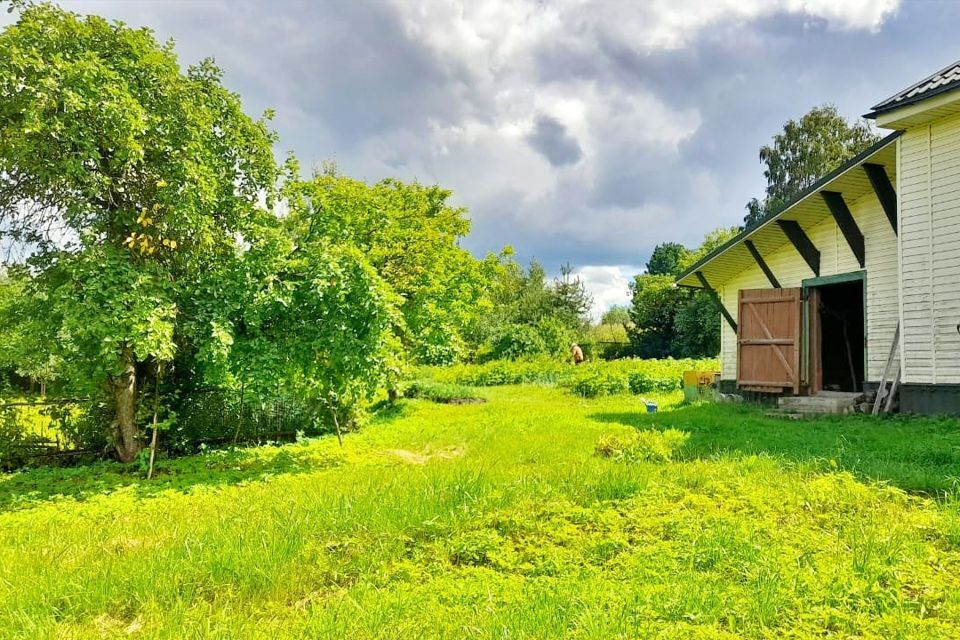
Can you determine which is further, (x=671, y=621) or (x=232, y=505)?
(x=232, y=505)

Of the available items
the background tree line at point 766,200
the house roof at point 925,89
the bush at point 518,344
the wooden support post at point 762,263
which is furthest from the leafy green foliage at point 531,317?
the house roof at point 925,89

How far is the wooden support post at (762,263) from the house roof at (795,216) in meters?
0.11

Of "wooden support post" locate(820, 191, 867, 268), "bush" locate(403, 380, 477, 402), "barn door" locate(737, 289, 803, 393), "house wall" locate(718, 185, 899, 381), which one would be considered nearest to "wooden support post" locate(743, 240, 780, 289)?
"house wall" locate(718, 185, 899, 381)

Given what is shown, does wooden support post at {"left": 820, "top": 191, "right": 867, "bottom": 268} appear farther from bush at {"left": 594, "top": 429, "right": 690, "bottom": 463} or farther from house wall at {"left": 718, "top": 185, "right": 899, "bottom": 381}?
bush at {"left": 594, "top": 429, "right": 690, "bottom": 463}

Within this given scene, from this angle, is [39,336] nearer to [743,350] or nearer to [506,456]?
[506,456]

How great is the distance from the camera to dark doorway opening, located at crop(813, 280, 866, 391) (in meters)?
13.0

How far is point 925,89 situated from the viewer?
818 cm

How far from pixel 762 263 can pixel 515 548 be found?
36.5 ft

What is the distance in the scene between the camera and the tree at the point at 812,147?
30000mm

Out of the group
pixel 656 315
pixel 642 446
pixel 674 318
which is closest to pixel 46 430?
pixel 642 446

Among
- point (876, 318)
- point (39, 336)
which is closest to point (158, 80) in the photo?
point (39, 336)

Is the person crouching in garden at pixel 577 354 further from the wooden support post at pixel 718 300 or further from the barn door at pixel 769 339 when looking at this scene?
the barn door at pixel 769 339

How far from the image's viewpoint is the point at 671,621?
9.50 ft

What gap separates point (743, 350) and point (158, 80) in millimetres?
12381
